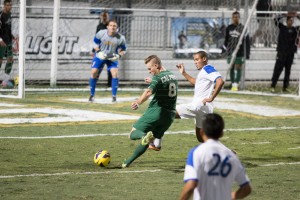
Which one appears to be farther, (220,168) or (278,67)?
(278,67)

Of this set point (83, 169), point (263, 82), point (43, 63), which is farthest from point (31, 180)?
point (263, 82)

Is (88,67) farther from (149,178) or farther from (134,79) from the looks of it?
(149,178)

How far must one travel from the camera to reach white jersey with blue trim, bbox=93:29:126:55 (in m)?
22.4

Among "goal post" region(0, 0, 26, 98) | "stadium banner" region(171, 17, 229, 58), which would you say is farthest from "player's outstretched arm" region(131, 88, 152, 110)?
"stadium banner" region(171, 17, 229, 58)

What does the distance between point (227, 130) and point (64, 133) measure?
11.2ft

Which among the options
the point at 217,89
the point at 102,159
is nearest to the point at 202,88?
the point at 217,89

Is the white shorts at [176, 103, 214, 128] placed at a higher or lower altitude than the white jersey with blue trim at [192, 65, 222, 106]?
lower

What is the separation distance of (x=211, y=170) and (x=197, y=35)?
21295mm

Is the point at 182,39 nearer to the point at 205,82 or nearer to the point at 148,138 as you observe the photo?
the point at 205,82

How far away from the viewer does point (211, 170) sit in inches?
276

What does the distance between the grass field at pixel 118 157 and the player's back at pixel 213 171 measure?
3.69m

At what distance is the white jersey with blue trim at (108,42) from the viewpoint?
22.4 m

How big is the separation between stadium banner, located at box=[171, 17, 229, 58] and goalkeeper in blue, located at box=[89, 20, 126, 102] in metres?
5.46

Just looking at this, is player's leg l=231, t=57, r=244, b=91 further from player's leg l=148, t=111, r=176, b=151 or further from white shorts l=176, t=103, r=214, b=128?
player's leg l=148, t=111, r=176, b=151
